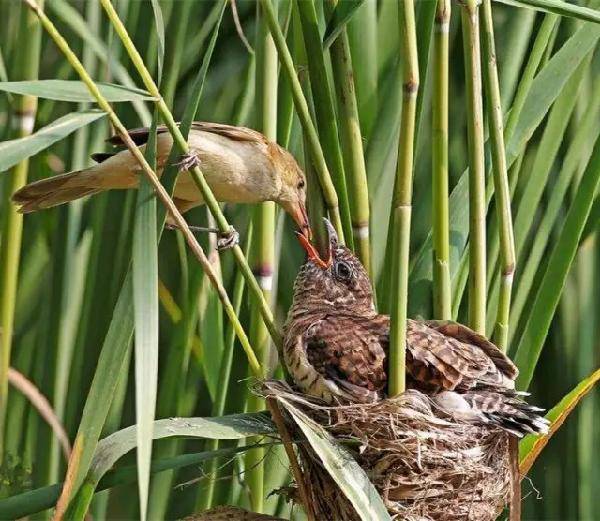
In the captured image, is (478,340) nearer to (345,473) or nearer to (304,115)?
(345,473)

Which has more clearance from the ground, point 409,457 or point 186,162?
point 186,162

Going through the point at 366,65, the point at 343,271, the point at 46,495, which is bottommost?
the point at 46,495

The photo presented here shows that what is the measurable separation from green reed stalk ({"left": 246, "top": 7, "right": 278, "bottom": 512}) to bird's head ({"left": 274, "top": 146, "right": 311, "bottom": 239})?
0.89ft

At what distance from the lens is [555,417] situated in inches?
67.1

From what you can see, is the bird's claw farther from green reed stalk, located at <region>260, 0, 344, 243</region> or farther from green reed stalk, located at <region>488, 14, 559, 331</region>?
green reed stalk, located at <region>488, 14, 559, 331</region>

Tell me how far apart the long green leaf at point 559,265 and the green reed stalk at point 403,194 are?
36 cm

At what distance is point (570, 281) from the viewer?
236cm

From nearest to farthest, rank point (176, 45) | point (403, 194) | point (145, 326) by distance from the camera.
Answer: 1. point (145, 326)
2. point (403, 194)
3. point (176, 45)

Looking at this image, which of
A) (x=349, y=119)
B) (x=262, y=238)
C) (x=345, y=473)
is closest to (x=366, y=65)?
(x=349, y=119)

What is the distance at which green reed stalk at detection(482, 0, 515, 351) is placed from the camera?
5.29 feet

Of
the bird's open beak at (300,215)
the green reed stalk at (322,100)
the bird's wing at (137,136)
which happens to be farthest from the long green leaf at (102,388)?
the bird's open beak at (300,215)

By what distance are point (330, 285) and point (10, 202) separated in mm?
598

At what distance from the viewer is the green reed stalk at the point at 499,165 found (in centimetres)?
161

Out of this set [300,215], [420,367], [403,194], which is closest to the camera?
[403,194]
